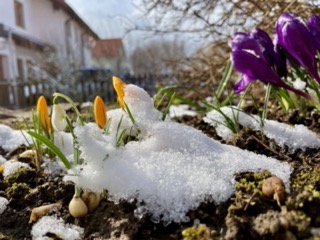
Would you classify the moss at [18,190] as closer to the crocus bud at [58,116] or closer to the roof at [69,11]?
the crocus bud at [58,116]

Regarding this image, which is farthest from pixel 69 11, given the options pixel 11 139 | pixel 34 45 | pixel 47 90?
pixel 11 139

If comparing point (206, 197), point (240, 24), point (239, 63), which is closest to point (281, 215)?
point (206, 197)

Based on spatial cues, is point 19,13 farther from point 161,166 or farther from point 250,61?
point 161,166

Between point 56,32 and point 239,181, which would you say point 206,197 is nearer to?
point 239,181

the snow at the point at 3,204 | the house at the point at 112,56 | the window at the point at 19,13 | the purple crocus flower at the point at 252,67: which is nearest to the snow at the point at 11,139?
the snow at the point at 3,204

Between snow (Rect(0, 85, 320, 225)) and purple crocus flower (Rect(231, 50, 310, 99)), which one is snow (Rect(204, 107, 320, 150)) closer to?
snow (Rect(0, 85, 320, 225))

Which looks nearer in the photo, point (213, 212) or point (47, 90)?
point (213, 212)

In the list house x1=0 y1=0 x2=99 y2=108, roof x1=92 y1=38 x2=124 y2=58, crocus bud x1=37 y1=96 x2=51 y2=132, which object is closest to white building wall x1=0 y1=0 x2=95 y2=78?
house x1=0 y1=0 x2=99 y2=108
